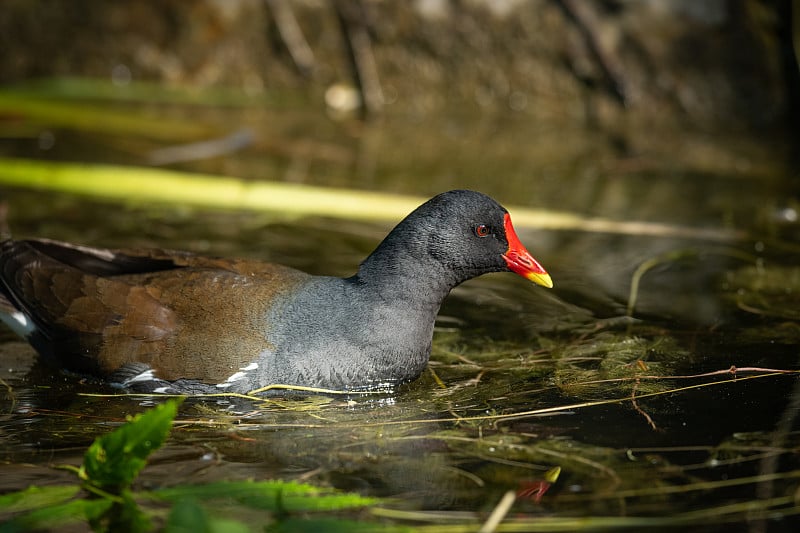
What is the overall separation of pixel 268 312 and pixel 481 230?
89cm

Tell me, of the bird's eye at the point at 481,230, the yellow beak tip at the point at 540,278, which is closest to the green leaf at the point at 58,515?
the bird's eye at the point at 481,230

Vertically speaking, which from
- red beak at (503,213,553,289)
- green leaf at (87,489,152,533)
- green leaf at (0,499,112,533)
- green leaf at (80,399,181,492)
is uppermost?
red beak at (503,213,553,289)

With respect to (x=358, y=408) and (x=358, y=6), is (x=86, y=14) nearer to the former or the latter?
(x=358, y=6)

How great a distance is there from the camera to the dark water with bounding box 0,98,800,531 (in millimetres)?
3129

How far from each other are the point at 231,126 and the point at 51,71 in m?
1.90

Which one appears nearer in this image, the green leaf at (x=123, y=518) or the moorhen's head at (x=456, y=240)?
the green leaf at (x=123, y=518)

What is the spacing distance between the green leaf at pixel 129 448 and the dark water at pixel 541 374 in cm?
17

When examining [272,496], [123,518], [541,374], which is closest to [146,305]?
[123,518]

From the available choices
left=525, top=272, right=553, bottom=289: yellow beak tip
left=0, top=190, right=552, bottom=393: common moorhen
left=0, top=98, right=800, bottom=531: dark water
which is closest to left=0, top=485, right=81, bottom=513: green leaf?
left=0, top=98, right=800, bottom=531: dark water

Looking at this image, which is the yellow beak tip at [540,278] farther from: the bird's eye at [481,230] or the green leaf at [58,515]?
the green leaf at [58,515]

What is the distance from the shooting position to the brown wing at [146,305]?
396 centimetres

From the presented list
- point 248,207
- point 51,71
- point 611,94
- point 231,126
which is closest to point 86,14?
point 51,71

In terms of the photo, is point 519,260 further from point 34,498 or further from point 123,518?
point 34,498

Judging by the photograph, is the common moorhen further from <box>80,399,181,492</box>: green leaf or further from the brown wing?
<box>80,399,181,492</box>: green leaf
